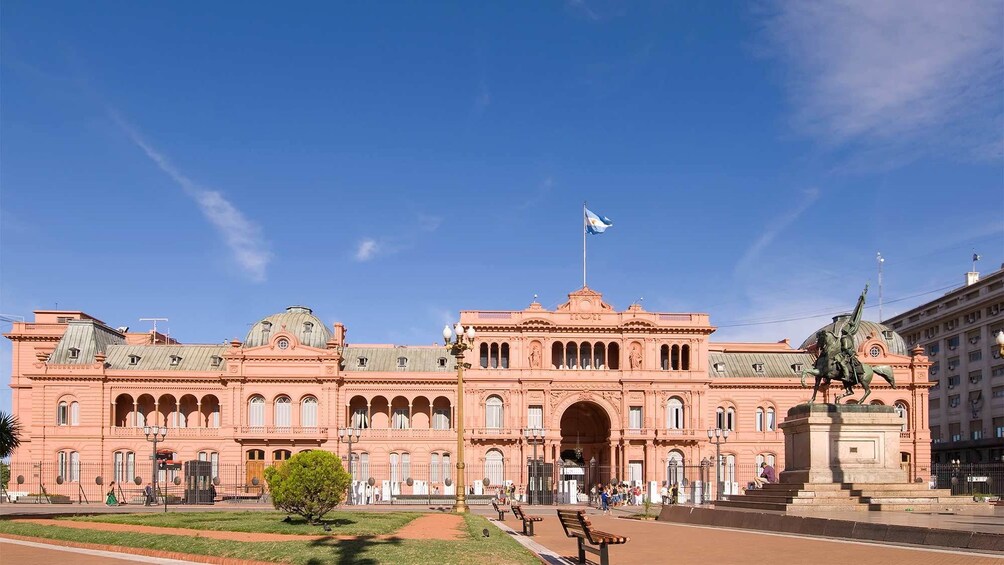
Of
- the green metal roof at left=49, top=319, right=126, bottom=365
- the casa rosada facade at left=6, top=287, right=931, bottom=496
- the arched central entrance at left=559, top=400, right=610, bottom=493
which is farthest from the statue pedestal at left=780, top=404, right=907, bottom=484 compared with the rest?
the green metal roof at left=49, top=319, right=126, bottom=365

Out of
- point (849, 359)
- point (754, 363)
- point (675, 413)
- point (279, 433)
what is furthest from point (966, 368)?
point (849, 359)

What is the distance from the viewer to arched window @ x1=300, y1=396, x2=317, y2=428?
78938 mm

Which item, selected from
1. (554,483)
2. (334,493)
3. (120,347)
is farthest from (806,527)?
(120,347)

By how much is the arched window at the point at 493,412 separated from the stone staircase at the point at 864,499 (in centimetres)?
4784

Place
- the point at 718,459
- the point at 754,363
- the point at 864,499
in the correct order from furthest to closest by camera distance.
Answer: the point at 754,363 → the point at 718,459 → the point at 864,499

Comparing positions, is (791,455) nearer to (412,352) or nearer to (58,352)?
(412,352)

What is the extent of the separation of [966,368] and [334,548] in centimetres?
9648

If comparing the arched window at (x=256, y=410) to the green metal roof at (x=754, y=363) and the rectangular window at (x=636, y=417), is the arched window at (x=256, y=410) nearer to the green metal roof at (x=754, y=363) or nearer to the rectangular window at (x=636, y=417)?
the rectangular window at (x=636, y=417)

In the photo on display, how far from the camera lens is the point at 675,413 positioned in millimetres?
80062

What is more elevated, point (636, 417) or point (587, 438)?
point (636, 417)

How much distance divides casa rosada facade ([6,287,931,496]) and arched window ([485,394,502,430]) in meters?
0.14

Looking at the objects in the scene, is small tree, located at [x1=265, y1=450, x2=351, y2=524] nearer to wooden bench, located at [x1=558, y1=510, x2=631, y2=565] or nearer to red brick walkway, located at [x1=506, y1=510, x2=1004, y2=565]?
red brick walkway, located at [x1=506, y1=510, x2=1004, y2=565]

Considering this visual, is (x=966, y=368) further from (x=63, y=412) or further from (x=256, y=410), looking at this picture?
(x=63, y=412)

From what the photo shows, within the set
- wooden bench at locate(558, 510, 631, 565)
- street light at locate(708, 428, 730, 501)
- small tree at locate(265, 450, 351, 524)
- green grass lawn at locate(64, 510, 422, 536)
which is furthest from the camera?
street light at locate(708, 428, 730, 501)
